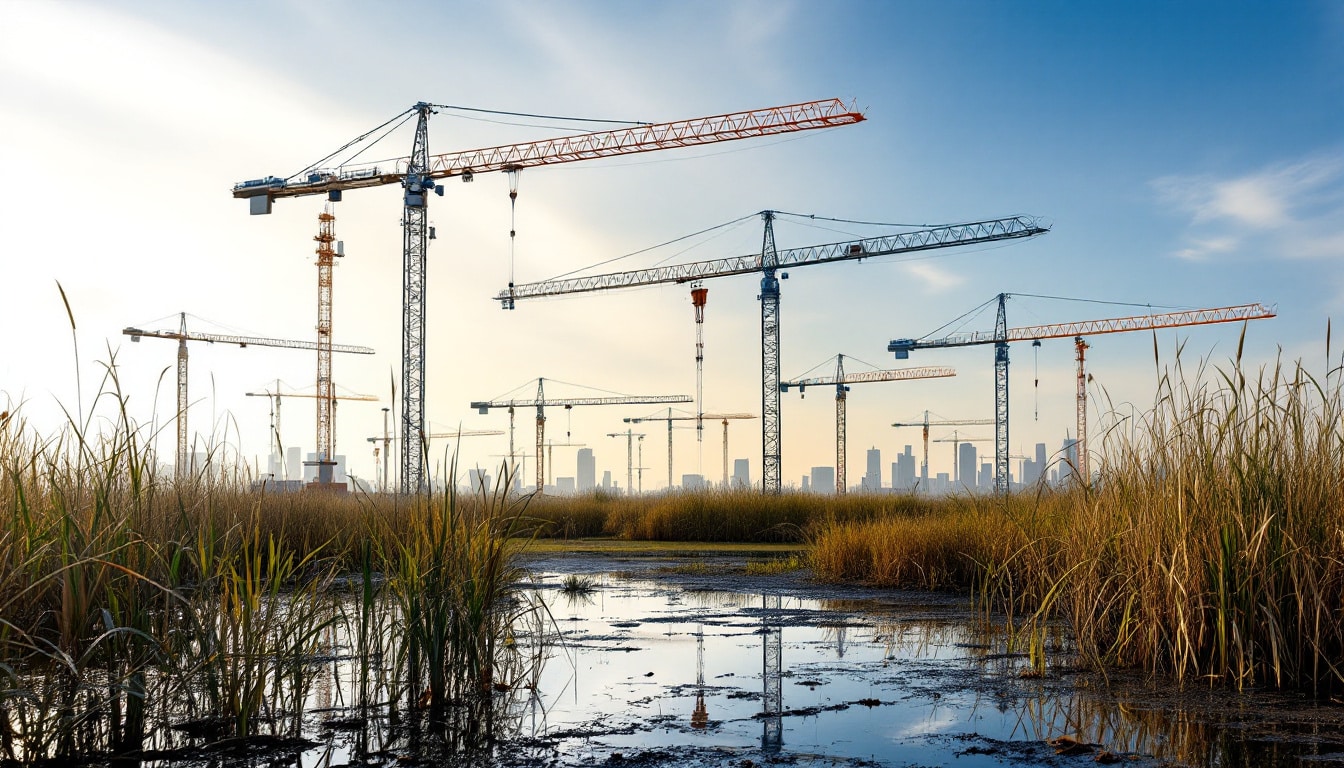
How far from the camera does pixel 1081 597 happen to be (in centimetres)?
779

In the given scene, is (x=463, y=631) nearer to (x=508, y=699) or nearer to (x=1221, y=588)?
(x=508, y=699)

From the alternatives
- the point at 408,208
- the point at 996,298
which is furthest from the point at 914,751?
the point at 996,298

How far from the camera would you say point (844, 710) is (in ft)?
20.4

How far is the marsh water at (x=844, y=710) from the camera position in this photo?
525 cm

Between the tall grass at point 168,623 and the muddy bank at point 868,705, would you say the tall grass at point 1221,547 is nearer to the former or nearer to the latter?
the muddy bank at point 868,705

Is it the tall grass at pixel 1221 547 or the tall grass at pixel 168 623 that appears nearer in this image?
the tall grass at pixel 168 623

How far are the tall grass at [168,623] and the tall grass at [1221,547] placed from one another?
13.9 feet

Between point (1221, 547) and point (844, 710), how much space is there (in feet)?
8.86

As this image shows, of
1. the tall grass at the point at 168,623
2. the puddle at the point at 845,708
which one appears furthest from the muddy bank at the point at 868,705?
the tall grass at the point at 168,623

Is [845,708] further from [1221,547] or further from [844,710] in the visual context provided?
[1221,547]

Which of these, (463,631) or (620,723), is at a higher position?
(463,631)

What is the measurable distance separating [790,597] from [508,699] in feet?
20.1

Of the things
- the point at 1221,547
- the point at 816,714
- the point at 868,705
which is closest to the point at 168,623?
the point at 816,714

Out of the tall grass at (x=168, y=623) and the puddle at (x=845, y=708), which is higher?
the tall grass at (x=168, y=623)
